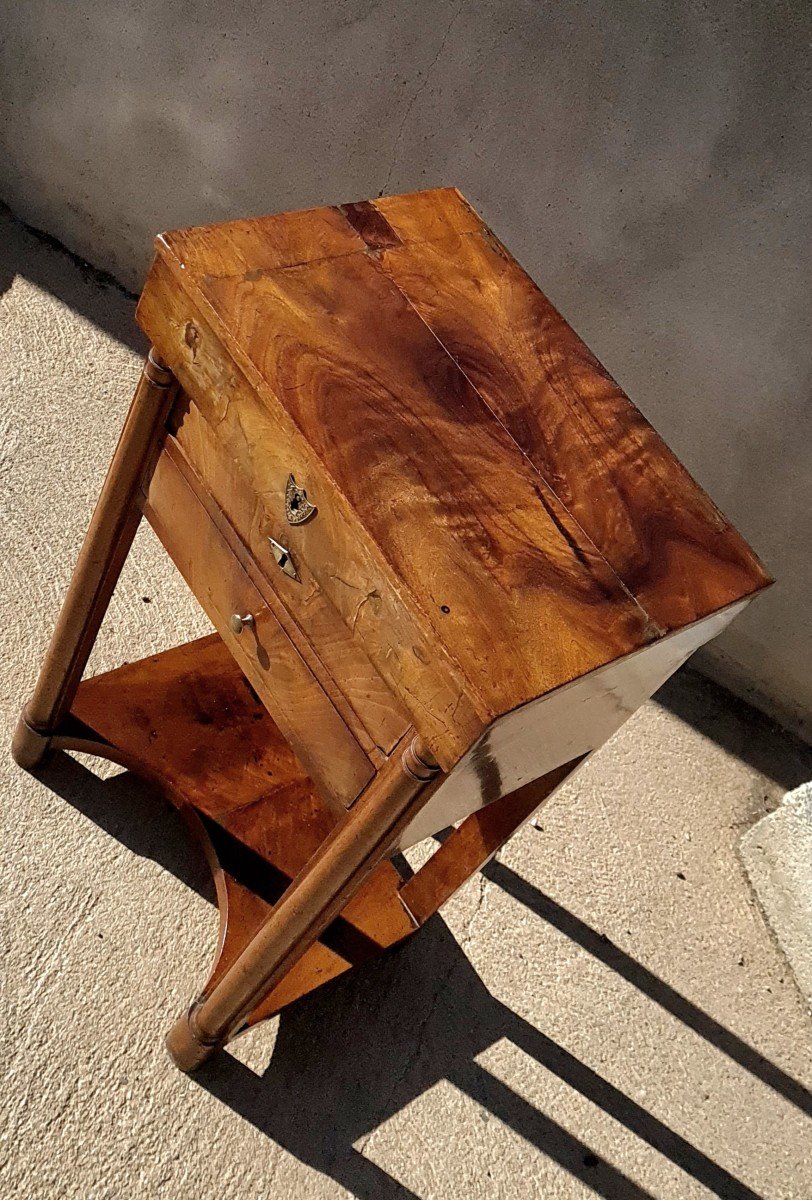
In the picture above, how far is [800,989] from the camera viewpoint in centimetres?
157

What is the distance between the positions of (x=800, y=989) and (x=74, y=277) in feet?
5.63

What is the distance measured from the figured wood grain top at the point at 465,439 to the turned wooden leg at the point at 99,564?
7 centimetres

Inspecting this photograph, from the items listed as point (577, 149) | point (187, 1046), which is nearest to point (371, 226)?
point (577, 149)

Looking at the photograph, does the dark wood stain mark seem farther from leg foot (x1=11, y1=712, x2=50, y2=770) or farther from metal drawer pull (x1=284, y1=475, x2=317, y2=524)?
leg foot (x1=11, y1=712, x2=50, y2=770)

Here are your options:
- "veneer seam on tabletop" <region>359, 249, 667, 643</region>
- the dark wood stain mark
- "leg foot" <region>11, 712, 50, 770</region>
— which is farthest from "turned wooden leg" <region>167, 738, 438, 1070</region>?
the dark wood stain mark

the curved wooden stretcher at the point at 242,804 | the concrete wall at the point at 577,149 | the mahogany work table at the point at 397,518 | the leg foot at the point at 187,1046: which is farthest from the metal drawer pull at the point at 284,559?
the concrete wall at the point at 577,149

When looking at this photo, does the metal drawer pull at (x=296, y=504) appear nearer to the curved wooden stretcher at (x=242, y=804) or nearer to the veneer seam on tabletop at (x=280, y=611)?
the veneer seam on tabletop at (x=280, y=611)

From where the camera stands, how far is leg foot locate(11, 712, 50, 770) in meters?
1.33

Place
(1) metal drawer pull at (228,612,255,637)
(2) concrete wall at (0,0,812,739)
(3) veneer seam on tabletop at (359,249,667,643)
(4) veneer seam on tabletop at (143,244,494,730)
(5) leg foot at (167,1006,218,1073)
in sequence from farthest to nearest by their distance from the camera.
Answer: (2) concrete wall at (0,0,812,739) < (5) leg foot at (167,1006,218,1073) < (1) metal drawer pull at (228,612,255,637) < (3) veneer seam on tabletop at (359,249,667,643) < (4) veneer seam on tabletop at (143,244,494,730)

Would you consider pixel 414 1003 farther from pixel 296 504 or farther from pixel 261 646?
pixel 296 504

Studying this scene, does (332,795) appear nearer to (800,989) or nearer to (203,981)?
(203,981)

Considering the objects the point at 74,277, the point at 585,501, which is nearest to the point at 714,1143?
the point at 585,501

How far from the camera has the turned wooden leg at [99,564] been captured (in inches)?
39.3

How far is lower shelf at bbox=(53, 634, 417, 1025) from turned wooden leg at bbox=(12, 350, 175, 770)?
52 millimetres
